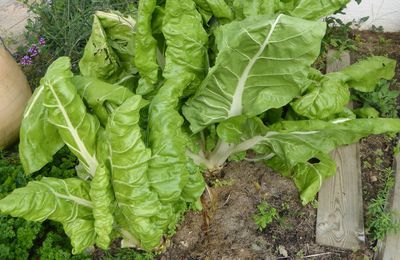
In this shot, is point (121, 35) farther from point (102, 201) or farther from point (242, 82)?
point (102, 201)

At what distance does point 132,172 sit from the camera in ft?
6.34

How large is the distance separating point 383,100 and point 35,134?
7.12 ft

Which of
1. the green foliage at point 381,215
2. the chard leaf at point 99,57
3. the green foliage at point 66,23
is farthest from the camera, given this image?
the green foliage at point 66,23

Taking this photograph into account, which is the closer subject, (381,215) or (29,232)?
(29,232)

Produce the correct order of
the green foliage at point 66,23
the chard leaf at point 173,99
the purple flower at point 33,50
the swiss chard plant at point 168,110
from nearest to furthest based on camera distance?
the swiss chard plant at point 168,110 → the chard leaf at point 173,99 → the green foliage at point 66,23 → the purple flower at point 33,50

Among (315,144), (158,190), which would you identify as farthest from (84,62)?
(315,144)

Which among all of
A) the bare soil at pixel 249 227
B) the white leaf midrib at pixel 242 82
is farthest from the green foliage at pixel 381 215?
the white leaf midrib at pixel 242 82

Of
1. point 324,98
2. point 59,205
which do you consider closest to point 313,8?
point 324,98

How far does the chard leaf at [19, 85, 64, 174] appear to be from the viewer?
2.10 m

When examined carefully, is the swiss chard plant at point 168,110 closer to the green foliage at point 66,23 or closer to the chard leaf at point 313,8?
the chard leaf at point 313,8

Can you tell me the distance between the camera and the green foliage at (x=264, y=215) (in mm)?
2576

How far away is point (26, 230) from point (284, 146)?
1.40 metres

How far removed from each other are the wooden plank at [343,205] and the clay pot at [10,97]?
6.55ft

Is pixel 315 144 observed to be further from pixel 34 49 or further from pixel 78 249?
pixel 34 49
